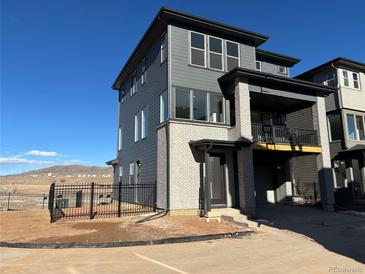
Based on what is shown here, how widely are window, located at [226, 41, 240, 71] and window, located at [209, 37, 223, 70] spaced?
443 mm

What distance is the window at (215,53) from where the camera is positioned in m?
15.8

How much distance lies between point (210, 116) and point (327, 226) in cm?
724

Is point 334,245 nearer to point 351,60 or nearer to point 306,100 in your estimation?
point 306,100

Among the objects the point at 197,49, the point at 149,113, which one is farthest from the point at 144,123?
the point at 197,49

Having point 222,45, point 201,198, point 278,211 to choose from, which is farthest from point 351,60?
point 201,198

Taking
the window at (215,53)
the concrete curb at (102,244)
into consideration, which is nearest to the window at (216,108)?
the window at (215,53)

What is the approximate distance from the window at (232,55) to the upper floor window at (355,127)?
9817 mm

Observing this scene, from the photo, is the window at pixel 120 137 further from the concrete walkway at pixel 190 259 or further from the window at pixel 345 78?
the window at pixel 345 78

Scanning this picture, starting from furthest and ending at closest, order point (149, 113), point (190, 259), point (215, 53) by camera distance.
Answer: point (149, 113) → point (215, 53) → point (190, 259)

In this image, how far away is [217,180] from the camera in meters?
14.8

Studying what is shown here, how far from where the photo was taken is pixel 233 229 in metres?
10.4

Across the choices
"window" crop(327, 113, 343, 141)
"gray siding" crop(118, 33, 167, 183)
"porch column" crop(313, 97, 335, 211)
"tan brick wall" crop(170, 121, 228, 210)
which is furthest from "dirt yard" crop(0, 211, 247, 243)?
"window" crop(327, 113, 343, 141)

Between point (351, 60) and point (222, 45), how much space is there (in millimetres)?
10639

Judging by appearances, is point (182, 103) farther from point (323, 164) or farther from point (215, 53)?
point (323, 164)
